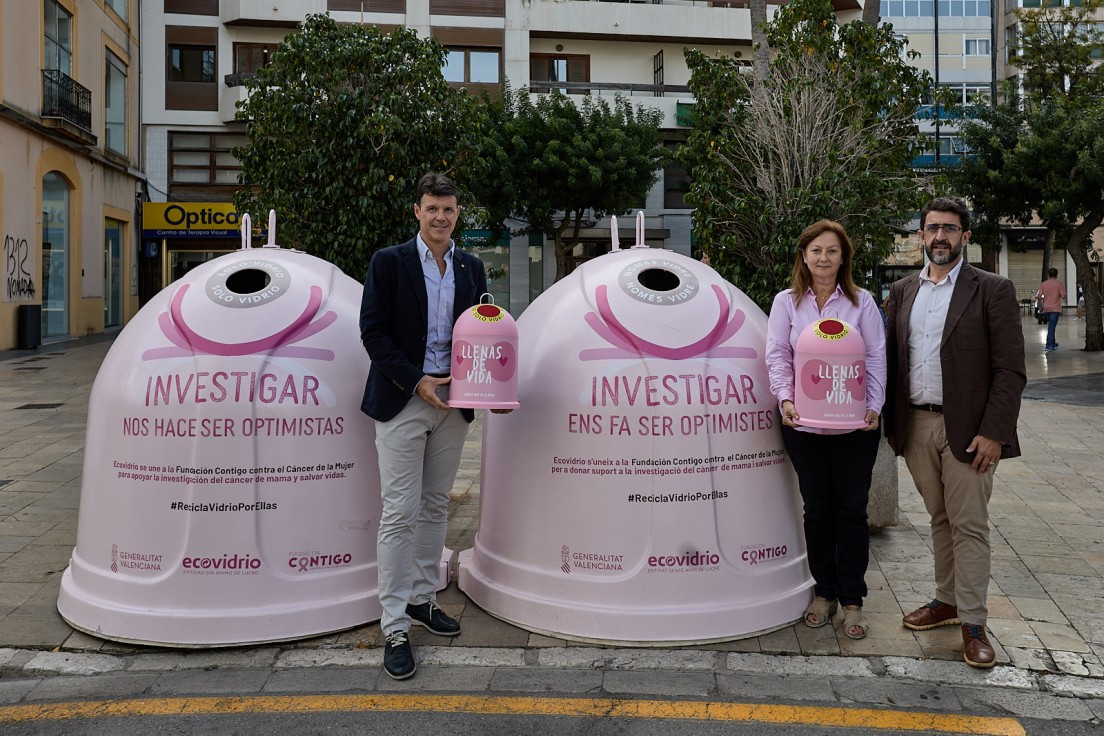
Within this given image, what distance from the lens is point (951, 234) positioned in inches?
157

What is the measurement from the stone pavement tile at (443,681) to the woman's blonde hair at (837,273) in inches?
81.1

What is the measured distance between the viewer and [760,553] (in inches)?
162

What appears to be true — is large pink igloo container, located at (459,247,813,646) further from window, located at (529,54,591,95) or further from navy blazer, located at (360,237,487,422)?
window, located at (529,54,591,95)

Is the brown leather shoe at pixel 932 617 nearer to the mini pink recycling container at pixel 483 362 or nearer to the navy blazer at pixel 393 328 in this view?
the mini pink recycling container at pixel 483 362

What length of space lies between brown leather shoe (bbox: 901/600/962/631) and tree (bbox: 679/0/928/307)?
2.44m

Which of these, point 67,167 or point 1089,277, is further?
point 67,167

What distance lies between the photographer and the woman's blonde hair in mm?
4066

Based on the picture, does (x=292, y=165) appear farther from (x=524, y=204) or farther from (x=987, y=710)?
(x=524, y=204)

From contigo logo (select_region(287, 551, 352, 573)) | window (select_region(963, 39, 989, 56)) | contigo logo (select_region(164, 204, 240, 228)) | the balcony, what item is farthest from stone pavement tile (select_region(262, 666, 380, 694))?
window (select_region(963, 39, 989, 56))

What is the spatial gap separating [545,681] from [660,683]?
45 centimetres

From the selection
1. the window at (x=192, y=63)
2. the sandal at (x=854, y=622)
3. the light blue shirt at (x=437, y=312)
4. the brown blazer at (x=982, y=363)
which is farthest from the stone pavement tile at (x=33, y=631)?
the window at (x=192, y=63)

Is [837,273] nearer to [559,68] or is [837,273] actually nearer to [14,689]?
[14,689]

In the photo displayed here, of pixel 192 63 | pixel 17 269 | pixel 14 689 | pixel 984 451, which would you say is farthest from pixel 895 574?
pixel 192 63

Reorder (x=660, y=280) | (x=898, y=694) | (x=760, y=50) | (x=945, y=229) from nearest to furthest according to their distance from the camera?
(x=898, y=694)
(x=945, y=229)
(x=660, y=280)
(x=760, y=50)
